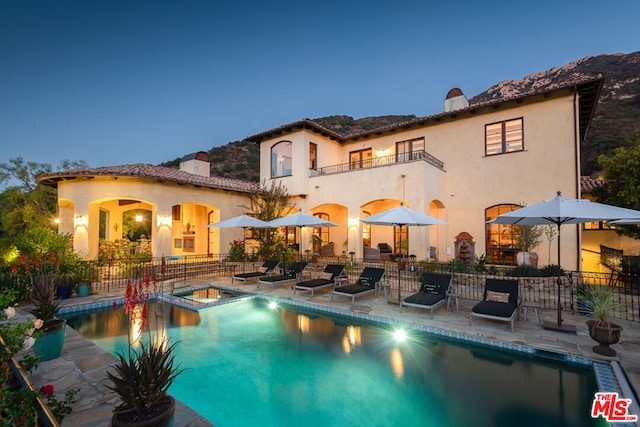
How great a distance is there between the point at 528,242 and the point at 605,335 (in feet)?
25.4

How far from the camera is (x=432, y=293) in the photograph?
335 inches

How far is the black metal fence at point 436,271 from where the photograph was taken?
8641 millimetres

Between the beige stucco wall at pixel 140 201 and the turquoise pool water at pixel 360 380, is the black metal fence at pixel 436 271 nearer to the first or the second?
the beige stucco wall at pixel 140 201

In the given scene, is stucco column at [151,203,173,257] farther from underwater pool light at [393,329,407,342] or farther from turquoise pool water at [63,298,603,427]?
underwater pool light at [393,329,407,342]

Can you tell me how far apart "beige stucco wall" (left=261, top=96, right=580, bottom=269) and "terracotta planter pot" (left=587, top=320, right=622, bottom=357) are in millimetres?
7976

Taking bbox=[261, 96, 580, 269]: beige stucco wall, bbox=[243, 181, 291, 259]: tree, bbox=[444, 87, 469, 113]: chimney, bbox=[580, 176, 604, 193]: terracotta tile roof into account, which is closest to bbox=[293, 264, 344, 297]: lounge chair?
bbox=[261, 96, 580, 269]: beige stucco wall

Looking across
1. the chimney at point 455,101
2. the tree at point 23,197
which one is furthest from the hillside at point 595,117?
the tree at point 23,197

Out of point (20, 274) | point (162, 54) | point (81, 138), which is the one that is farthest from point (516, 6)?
point (81, 138)

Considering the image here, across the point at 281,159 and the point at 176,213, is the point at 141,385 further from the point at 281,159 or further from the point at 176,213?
the point at 176,213

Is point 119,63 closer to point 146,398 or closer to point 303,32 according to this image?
point 303,32

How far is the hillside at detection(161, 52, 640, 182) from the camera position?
81.0 ft

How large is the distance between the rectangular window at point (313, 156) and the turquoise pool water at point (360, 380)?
11.8 m

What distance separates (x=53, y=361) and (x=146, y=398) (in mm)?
3578

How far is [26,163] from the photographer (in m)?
24.0
